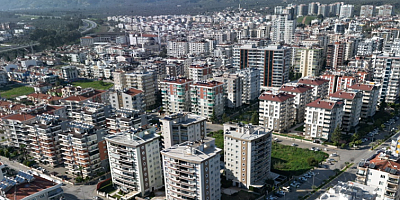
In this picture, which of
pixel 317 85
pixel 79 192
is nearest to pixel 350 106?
pixel 317 85

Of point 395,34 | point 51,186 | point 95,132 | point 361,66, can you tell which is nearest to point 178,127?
point 95,132

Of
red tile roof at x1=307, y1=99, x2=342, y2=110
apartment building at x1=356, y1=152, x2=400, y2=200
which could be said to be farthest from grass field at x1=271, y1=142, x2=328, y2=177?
apartment building at x1=356, y1=152, x2=400, y2=200

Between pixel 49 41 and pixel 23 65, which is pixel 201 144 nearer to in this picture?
pixel 23 65

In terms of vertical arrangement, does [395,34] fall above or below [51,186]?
above

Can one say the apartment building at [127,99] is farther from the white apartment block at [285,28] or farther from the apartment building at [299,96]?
the white apartment block at [285,28]

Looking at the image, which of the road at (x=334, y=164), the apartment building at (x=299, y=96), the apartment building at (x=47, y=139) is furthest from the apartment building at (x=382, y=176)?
the apartment building at (x=47, y=139)

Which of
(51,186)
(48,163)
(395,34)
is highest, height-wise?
(395,34)
